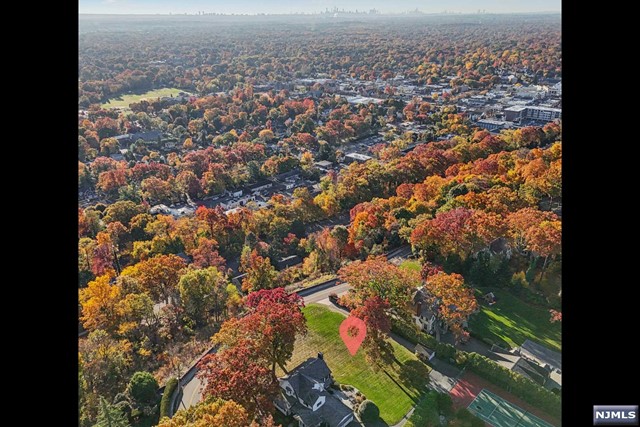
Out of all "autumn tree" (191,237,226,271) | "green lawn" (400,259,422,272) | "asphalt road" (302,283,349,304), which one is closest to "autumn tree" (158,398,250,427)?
"asphalt road" (302,283,349,304)

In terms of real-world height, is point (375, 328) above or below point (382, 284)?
below

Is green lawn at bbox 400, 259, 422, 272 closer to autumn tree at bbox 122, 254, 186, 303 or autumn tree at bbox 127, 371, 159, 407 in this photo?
autumn tree at bbox 122, 254, 186, 303

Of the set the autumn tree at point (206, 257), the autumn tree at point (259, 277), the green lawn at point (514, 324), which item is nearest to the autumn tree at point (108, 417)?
the autumn tree at point (259, 277)

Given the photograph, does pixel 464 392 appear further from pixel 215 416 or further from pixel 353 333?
pixel 215 416

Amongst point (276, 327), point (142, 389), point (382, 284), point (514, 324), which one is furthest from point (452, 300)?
point (142, 389)
